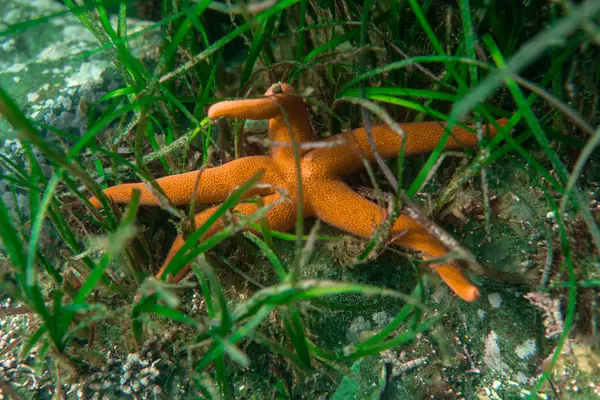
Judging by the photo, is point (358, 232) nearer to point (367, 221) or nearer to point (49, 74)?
point (367, 221)

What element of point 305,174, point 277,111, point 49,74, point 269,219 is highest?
point 49,74

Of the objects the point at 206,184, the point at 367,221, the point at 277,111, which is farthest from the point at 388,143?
the point at 206,184

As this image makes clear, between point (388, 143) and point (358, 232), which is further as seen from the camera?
point (388, 143)

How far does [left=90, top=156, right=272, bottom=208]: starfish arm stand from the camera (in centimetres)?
231

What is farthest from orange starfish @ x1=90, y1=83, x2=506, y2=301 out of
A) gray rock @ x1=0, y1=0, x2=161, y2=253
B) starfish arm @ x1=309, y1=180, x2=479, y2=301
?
gray rock @ x1=0, y1=0, x2=161, y2=253

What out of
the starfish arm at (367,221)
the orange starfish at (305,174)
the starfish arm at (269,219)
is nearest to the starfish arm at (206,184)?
the orange starfish at (305,174)

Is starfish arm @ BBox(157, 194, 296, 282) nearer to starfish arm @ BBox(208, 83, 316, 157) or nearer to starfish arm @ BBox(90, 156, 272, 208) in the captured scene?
starfish arm @ BBox(90, 156, 272, 208)

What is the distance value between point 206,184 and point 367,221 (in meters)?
1.04

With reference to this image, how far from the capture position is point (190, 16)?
1.92 meters

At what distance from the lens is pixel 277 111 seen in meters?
2.21

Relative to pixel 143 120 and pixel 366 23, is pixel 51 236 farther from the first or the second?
pixel 366 23

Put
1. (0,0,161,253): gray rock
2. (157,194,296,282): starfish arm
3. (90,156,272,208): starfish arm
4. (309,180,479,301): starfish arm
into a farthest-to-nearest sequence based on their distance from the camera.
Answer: (0,0,161,253): gray rock < (90,156,272,208): starfish arm < (157,194,296,282): starfish arm < (309,180,479,301): starfish arm

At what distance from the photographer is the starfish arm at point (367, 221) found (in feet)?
5.92

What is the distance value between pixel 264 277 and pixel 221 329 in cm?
92
